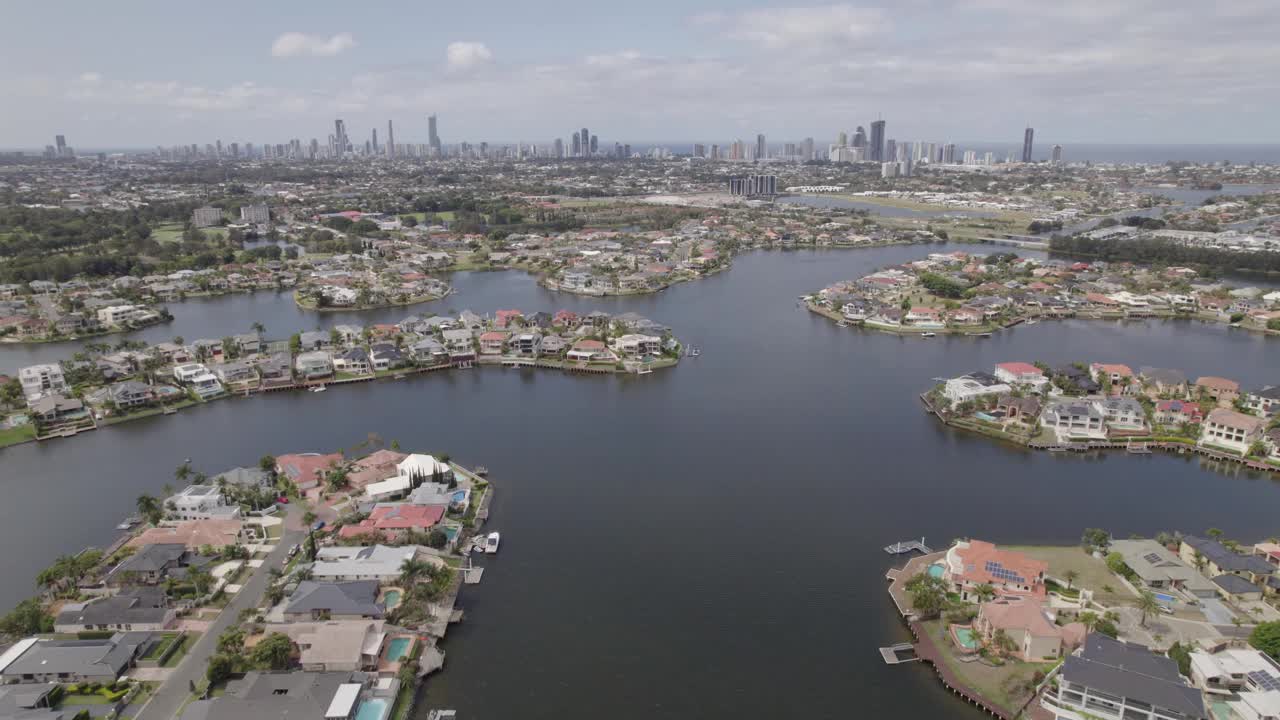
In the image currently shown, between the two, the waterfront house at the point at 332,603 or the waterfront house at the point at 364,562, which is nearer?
the waterfront house at the point at 332,603

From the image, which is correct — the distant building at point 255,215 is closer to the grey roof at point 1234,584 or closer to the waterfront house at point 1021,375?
the waterfront house at point 1021,375

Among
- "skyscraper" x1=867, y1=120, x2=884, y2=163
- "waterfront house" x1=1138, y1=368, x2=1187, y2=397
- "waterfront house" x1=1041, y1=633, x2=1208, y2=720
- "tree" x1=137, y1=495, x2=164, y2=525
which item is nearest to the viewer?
"waterfront house" x1=1041, y1=633, x2=1208, y2=720

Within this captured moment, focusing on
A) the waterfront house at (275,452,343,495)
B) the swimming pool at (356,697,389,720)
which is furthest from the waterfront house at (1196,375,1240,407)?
the waterfront house at (275,452,343,495)

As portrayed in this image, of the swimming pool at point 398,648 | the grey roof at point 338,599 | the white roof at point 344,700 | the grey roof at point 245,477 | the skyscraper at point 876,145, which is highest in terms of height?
the skyscraper at point 876,145

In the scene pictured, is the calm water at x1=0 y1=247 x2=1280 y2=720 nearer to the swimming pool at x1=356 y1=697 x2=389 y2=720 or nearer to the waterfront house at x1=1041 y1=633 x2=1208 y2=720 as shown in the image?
the swimming pool at x1=356 y1=697 x2=389 y2=720

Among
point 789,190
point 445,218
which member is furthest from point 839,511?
point 789,190

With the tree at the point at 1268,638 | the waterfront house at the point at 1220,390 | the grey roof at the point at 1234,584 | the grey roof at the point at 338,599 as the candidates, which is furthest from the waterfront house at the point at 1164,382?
the grey roof at the point at 338,599
